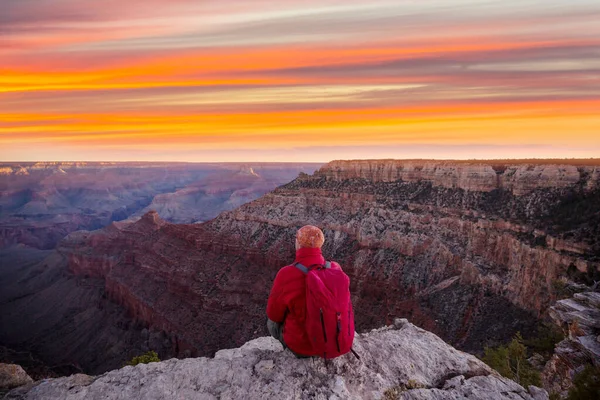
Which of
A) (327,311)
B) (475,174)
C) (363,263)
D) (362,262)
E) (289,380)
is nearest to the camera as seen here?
(327,311)

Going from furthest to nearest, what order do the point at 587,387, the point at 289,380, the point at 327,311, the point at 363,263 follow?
the point at 363,263 < the point at 587,387 < the point at 289,380 < the point at 327,311

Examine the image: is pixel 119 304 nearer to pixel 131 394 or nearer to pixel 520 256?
pixel 520 256

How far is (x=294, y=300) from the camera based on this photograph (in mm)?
5844

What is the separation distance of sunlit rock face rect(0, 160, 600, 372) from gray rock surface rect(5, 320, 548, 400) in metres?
20.8

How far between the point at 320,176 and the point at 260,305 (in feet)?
77.1

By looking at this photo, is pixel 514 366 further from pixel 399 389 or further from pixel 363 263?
pixel 363 263

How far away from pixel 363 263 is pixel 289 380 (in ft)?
117

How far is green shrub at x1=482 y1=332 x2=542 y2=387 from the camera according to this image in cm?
1385

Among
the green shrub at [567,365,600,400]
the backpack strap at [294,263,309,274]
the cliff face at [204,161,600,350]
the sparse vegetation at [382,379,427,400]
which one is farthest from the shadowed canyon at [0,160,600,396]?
the backpack strap at [294,263,309,274]

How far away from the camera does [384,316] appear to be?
3394 cm

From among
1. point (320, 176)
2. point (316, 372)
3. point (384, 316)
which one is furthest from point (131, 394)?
point (320, 176)

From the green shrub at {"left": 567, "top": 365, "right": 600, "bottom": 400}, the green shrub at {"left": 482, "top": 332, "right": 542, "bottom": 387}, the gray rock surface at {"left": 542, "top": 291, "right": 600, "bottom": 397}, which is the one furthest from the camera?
the green shrub at {"left": 482, "top": 332, "right": 542, "bottom": 387}

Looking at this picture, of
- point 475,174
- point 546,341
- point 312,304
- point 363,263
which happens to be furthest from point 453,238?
point 312,304

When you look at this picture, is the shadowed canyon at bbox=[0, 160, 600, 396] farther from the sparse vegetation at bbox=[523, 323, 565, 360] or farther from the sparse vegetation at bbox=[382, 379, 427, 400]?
the sparse vegetation at bbox=[382, 379, 427, 400]
